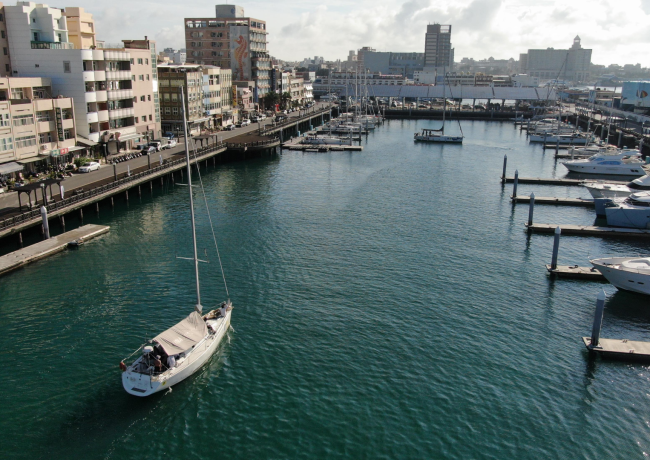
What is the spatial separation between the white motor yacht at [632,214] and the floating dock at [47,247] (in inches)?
2052

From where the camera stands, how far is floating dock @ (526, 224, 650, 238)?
55.1 meters

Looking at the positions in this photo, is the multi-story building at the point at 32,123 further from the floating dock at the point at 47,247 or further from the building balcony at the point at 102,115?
the floating dock at the point at 47,247

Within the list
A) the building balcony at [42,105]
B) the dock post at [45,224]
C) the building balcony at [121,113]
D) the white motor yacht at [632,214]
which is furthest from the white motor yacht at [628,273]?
the building balcony at [121,113]

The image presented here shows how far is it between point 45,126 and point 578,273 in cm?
6247

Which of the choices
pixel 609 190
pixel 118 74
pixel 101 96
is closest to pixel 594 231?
pixel 609 190

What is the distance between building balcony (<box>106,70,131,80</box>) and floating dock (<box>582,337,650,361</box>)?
241 feet

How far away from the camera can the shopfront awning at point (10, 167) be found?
5934 cm

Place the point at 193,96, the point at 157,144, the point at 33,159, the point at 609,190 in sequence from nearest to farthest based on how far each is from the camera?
the point at 609,190
the point at 33,159
the point at 157,144
the point at 193,96

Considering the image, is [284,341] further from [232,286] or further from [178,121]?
[178,121]

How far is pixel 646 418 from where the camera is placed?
2739 cm

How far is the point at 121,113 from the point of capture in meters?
84.5

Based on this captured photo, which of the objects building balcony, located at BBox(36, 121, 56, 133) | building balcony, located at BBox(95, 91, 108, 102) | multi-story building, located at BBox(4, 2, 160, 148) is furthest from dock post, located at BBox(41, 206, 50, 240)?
building balcony, located at BBox(95, 91, 108, 102)

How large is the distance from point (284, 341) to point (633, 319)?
24.1 metres

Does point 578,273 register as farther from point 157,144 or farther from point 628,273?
point 157,144
